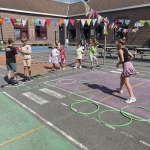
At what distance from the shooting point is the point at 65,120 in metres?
4.38

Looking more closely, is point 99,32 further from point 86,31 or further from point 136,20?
point 136,20

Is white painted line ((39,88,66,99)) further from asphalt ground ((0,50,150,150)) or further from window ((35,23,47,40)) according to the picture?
window ((35,23,47,40))

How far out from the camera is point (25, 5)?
95.7 ft

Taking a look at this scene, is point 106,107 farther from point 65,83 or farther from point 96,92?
point 65,83

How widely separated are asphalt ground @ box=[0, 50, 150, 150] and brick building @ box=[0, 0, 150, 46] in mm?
19503

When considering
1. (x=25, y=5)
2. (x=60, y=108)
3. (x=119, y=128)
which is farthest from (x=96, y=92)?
(x=25, y=5)

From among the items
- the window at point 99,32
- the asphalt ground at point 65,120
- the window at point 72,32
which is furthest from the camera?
the window at point 72,32

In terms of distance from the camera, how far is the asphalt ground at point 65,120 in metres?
3.43

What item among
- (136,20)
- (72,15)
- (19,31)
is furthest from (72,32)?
(136,20)

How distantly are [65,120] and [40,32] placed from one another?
28474 millimetres

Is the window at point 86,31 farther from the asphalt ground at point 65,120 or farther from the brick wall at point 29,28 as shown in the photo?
the asphalt ground at point 65,120

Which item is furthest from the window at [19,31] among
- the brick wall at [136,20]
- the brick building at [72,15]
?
the brick wall at [136,20]

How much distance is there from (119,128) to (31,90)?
13.3 feet

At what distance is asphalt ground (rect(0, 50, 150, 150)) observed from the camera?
3430 mm
